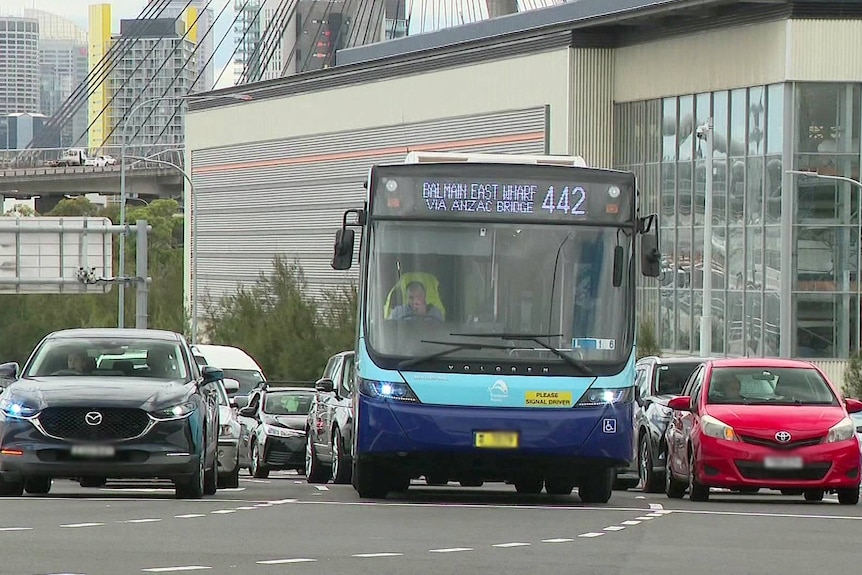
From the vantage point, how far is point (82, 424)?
1941 centimetres

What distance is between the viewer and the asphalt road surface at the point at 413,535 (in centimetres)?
1348

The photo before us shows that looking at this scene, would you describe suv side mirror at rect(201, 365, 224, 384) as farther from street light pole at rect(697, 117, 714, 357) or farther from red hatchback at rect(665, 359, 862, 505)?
street light pole at rect(697, 117, 714, 357)

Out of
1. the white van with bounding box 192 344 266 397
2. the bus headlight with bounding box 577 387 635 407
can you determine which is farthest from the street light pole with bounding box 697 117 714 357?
the bus headlight with bounding box 577 387 635 407

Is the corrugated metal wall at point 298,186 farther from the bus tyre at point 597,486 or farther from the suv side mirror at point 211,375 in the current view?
the suv side mirror at point 211,375

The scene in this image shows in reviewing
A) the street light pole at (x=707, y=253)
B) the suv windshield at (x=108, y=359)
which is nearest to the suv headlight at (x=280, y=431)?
the suv windshield at (x=108, y=359)

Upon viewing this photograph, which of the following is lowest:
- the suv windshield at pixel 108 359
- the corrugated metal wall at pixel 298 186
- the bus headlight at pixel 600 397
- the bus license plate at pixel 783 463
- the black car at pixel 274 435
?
the black car at pixel 274 435

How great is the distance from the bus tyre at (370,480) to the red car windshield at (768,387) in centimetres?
357

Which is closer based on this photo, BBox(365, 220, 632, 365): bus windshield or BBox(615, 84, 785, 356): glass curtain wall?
BBox(365, 220, 632, 365): bus windshield

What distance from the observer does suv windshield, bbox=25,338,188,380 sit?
20875 mm

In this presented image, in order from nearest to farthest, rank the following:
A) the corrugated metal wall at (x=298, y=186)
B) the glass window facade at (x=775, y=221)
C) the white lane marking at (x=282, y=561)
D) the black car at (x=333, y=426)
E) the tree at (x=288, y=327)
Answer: the white lane marking at (x=282, y=561) → the black car at (x=333, y=426) → the glass window facade at (x=775, y=221) → the tree at (x=288, y=327) → the corrugated metal wall at (x=298, y=186)

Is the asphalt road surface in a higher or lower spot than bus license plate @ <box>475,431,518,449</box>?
lower

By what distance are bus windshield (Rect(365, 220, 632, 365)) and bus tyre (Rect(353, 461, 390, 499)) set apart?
133 centimetres

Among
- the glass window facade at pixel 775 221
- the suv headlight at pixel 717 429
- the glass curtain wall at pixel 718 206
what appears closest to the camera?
the suv headlight at pixel 717 429

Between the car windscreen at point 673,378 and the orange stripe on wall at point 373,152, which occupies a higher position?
the orange stripe on wall at point 373,152
